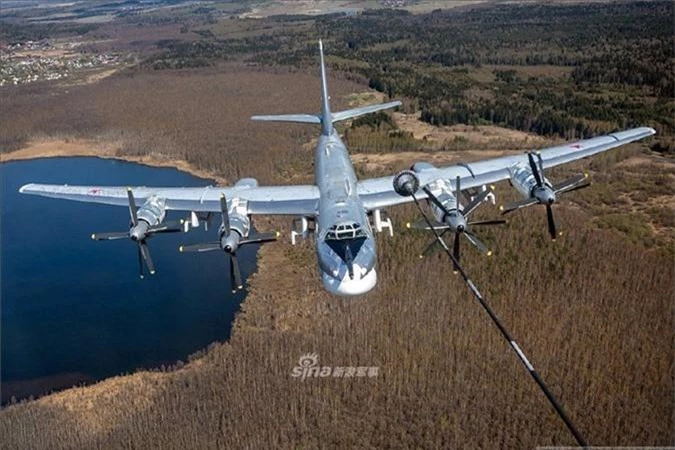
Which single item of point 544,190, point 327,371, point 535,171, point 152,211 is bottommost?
point 327,371

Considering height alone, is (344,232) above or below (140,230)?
above

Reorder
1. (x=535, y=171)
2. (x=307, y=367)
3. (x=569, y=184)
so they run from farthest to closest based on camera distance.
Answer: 1. (x=307, y=367)
2. (x=535, y=171)
3. (x=569, y=184)

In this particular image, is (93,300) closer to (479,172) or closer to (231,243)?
(231,243)

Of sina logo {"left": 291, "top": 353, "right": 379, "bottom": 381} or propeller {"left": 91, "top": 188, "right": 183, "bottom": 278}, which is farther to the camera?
sina logo {"left": 291, "top": 353, "right": 379, "bottom": 381}

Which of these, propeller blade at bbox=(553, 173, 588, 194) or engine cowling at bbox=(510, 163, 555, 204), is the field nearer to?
engine cowling at bbox=(510, 163, 555, 204)

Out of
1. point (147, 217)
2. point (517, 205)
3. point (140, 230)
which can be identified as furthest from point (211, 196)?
point (517, 205)

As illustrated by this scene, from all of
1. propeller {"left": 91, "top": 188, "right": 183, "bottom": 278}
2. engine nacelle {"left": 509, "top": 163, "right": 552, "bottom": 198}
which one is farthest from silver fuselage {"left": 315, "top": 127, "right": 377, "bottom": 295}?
engine nacelle {"left": 509, "top": 163, "right": 552, "bottom": 198}
